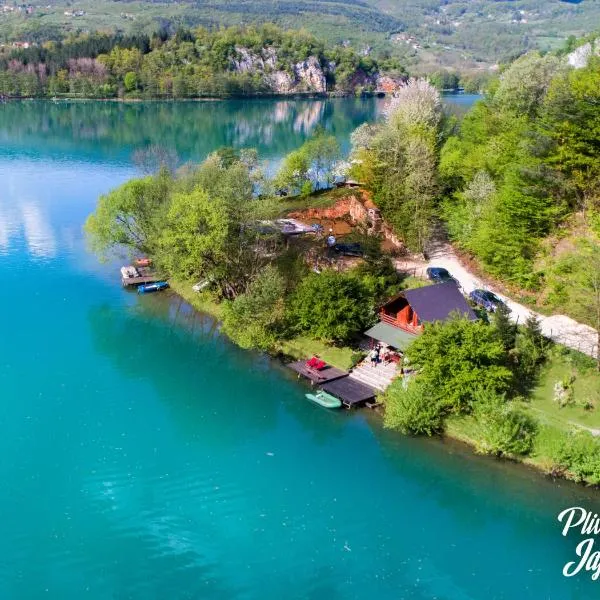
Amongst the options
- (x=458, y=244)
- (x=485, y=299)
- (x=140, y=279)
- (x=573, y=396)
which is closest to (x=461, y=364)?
(x=573, y=396)

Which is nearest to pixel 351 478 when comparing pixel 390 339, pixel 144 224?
pixel 390 339

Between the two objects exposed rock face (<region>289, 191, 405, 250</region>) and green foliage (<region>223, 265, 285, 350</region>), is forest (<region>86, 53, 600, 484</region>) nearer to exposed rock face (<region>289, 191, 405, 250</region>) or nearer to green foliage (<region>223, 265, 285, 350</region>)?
green foliage (<region>223, 265, 285, 350</region>)

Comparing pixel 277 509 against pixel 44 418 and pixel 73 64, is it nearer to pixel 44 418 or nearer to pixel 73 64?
pixel 44 418

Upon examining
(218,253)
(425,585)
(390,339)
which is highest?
(218,253)

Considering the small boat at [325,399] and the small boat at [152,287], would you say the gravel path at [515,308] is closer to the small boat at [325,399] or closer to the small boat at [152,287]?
the small boat at [325,399]

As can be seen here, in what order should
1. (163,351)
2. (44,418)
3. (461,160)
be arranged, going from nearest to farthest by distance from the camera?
1. (44,418)
2. (163,351)
3. (461,160)

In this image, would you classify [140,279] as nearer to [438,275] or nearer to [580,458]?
[438,275]
